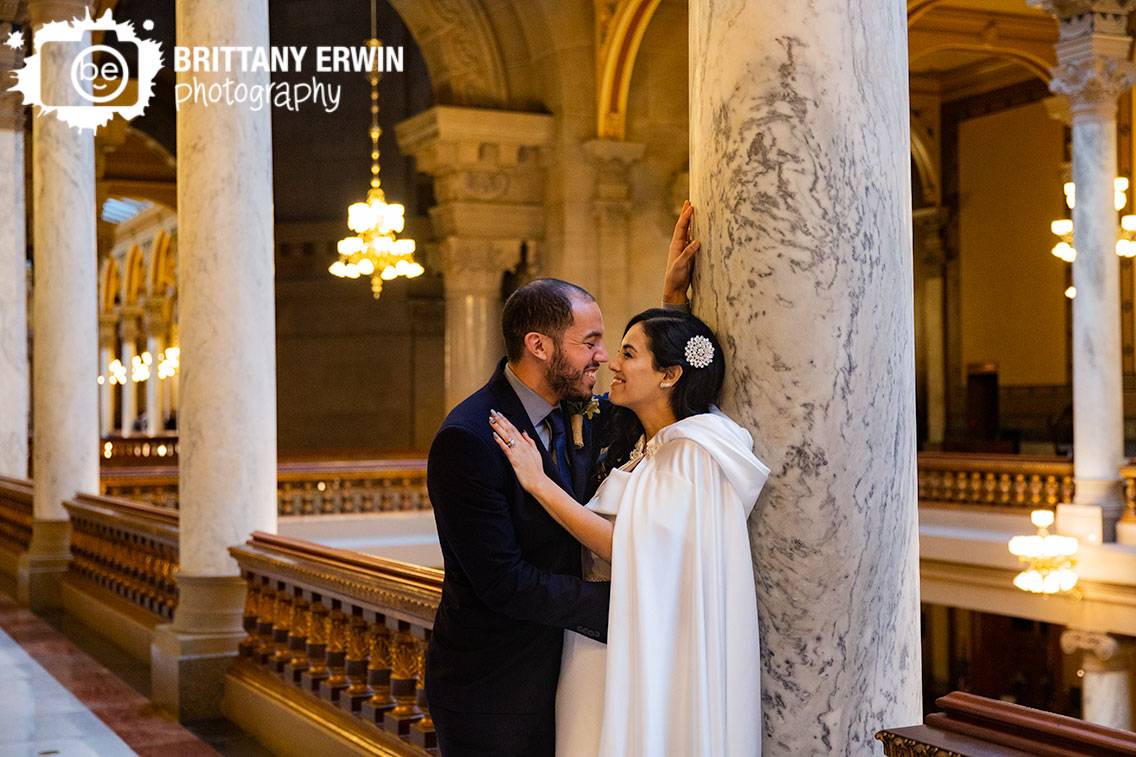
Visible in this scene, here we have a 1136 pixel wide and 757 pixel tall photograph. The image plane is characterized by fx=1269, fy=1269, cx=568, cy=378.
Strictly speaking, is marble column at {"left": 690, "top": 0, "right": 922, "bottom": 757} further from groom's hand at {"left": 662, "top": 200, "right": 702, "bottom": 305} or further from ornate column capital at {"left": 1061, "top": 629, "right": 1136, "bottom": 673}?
ornate column capital at {"left": 1061, "top": 629, "right": 1136, "bottom": 673}

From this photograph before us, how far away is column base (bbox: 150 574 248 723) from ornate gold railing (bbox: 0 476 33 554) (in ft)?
17.0

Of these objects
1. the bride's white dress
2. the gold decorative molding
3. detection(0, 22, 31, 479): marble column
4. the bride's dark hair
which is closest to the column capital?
the gold decorative molding

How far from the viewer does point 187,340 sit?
6410 mm

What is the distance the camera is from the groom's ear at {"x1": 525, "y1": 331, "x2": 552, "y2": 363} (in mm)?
2680

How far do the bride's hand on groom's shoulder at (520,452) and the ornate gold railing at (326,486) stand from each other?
32.5 feet

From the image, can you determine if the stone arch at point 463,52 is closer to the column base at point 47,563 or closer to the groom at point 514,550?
the column base at point 47,563

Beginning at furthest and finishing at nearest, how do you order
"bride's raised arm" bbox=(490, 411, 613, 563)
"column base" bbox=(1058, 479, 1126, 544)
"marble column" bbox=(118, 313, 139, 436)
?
"marble column" bbox=(118, 313, 139, 436)
"column base" bbox=(1058, 479, 1126, 544)
"bride's raised arm" bbox=(490, 411, 613, 563)

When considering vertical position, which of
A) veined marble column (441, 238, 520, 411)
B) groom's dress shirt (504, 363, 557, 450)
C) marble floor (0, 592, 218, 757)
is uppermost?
veined marble column (441, 238, 520, 411)

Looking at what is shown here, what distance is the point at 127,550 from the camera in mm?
8672

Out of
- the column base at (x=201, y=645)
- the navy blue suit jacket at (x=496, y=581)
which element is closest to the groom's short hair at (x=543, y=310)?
the navy blue suit jacket at (x=496, y=581)

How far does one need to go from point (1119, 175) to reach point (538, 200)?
26.3 ft

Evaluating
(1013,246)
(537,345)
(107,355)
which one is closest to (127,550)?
(537,345)

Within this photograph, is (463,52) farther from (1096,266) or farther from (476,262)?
(1096,266)

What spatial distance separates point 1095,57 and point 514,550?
11505mm
